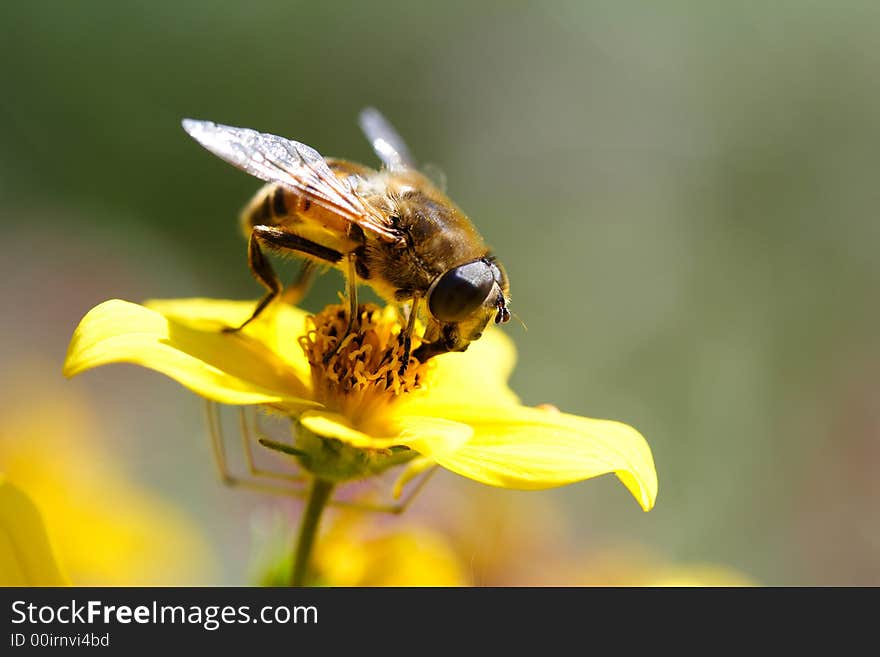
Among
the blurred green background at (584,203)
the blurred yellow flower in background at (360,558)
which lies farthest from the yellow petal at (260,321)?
the blurred green background at (584,203)

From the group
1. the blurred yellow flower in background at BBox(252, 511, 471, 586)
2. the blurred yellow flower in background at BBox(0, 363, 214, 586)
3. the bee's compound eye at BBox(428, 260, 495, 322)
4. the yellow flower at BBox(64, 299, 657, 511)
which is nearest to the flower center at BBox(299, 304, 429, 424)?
the yellow flower at BBox(64, 299, 657, 511)

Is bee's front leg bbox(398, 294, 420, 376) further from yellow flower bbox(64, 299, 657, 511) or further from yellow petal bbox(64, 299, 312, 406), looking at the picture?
yellow petal bbox(64, 299, 312, 406)

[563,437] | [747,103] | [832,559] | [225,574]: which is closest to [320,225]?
[563,437]

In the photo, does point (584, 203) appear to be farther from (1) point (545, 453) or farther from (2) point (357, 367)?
(1) point (545, 453)

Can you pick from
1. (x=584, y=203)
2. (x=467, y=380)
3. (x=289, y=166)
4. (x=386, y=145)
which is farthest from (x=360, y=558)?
(x=584, y=203)

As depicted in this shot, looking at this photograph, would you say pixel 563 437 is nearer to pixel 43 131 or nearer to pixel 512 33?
pixel 43 131
